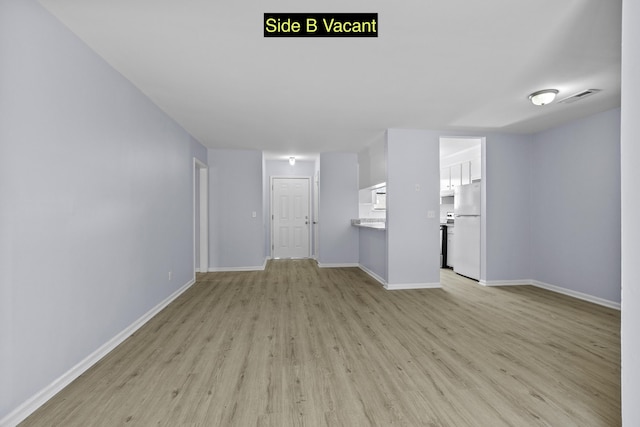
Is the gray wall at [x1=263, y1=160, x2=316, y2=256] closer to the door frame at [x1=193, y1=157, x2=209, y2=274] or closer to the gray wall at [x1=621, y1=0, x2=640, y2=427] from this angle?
the door frame at [x1=193, y1=157, x2=209, y2=274]

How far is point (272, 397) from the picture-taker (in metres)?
2.00

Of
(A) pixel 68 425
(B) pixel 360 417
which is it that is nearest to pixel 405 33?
(B) pixel 360 417

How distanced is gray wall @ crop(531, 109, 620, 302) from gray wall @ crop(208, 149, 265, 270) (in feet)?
15.9

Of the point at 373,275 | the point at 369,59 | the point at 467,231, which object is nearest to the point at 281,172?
the point at 373,275

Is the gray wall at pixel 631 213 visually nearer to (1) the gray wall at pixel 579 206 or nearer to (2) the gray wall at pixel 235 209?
(1) the gray wall at pixel 579 206

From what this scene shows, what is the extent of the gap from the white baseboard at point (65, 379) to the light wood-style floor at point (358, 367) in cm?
5

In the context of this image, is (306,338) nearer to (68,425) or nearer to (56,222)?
(68,425)

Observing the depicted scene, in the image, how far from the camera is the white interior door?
800 cm

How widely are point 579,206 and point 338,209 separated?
403 cm

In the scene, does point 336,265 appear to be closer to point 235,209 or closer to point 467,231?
point 235,209

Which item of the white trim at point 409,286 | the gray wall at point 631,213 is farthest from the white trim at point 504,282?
the gray wall at point 631,213

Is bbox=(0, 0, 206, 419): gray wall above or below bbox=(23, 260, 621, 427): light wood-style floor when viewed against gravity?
above

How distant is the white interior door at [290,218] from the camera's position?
26.2 ft

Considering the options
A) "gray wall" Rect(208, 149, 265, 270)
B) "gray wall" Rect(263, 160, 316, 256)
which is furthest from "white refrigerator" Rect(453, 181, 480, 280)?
"gray wall" Rect(208, 149, 265, 270)
